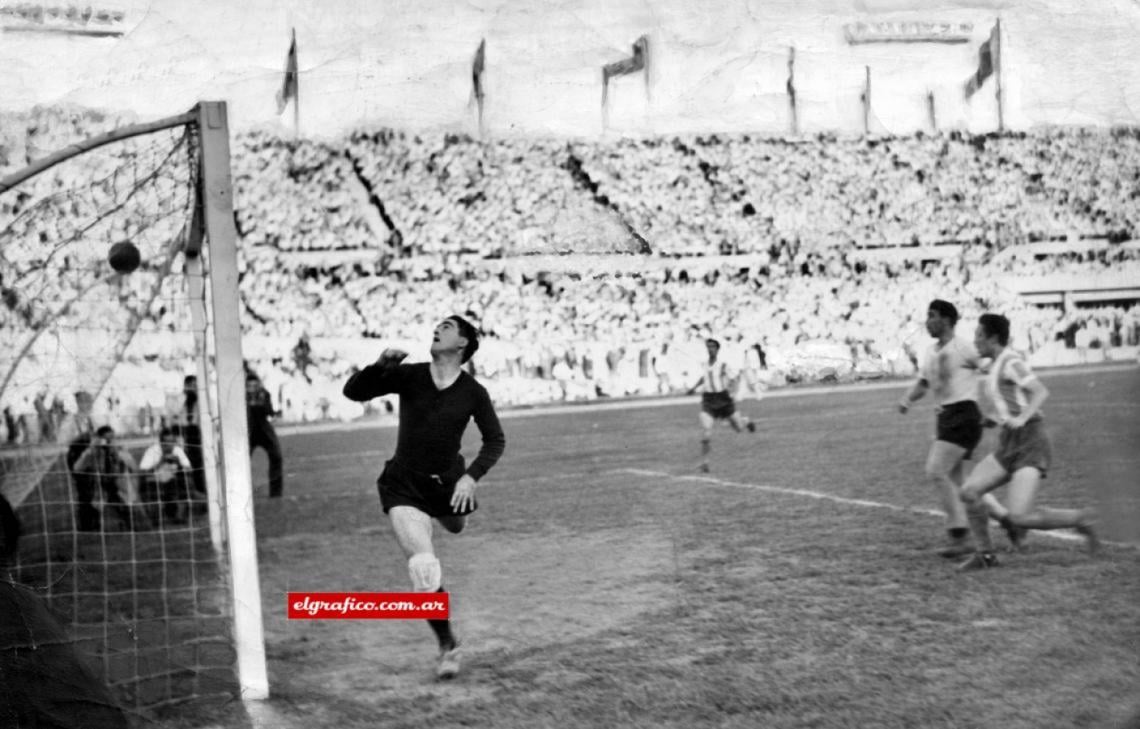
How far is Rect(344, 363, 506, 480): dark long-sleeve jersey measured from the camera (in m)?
3.89

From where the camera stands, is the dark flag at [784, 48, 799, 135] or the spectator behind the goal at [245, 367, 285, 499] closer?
the spectator behind the goal at [245, 367, 285, 499]

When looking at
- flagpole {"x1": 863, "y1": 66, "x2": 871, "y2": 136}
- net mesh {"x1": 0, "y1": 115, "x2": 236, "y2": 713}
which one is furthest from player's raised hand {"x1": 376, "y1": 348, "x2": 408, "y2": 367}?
flagpole {"x1": 863, "y1": 66, "x2": 871, "y2": 136}

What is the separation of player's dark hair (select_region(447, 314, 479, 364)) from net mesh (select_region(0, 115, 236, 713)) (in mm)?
928

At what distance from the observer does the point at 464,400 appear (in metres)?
3.90

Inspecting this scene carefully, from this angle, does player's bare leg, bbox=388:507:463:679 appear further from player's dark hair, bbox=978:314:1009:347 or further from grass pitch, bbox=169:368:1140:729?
player's dark hair, bbox=978:314:1009:347

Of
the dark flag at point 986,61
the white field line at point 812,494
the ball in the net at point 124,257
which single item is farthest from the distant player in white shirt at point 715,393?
the ball in the net at point 124,257

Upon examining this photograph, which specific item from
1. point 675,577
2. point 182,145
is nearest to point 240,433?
point 182,145

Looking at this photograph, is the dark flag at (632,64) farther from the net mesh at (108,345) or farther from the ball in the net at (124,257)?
the ball in the net at (124,257)

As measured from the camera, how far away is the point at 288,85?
4.02 m

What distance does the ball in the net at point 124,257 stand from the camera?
161 inches

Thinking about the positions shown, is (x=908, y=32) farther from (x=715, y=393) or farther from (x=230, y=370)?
(x=230, y=370)

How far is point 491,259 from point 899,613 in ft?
6.22

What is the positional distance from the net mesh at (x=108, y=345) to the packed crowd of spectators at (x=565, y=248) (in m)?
0.01

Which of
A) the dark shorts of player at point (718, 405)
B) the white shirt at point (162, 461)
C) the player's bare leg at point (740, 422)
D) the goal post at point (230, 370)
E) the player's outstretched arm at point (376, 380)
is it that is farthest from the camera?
the white shirt at point (162, 461)
